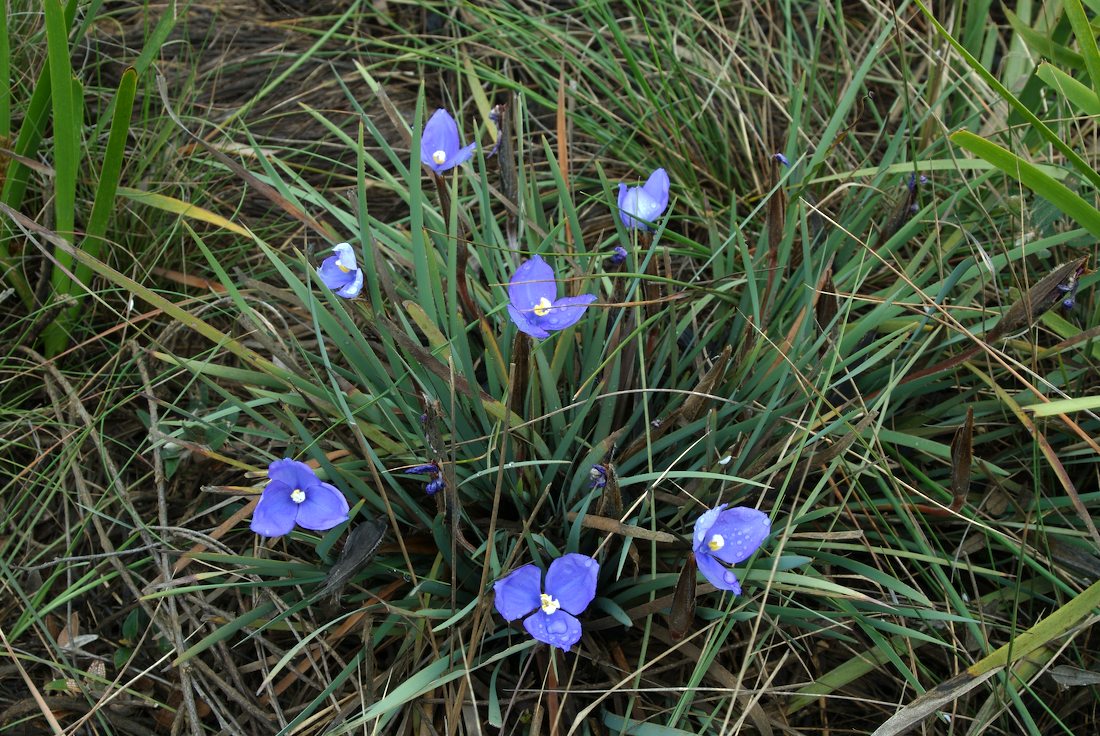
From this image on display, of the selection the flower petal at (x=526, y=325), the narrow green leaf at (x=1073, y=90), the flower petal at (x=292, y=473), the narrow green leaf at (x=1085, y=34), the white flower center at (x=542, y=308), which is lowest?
the flower petal at (x=292, y=473)

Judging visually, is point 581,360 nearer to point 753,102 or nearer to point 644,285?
point 644,285

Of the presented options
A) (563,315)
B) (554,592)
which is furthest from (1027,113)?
(554,592)

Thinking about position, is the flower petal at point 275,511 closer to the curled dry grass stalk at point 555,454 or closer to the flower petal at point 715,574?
the curled dry grass stalk at point 555,454

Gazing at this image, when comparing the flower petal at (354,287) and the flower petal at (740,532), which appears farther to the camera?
the flower petal at (354,287)

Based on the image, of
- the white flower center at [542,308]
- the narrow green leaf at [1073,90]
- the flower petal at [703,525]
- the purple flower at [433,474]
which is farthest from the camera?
the narrow green leaf at [1073,90]

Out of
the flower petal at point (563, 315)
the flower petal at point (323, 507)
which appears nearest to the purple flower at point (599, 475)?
the flower petal at point (563, 315)

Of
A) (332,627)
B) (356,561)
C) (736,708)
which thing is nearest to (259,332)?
(356,561)

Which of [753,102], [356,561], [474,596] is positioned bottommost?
[474,596]

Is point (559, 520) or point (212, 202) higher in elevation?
point (212, 202)
